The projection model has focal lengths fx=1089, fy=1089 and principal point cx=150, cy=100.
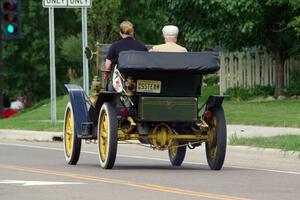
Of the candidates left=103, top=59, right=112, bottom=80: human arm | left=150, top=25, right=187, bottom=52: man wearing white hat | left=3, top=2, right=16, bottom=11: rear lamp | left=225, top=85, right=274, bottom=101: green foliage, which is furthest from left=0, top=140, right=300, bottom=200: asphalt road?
left=225, top=85, right=274, bottom=101: green foliage

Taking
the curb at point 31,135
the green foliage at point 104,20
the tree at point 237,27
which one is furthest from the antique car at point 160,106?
the green foliage at point 104,20

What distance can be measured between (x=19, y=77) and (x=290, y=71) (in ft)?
90.2

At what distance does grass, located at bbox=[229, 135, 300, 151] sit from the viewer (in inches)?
716

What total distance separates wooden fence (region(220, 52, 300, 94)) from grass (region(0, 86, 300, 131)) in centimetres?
278

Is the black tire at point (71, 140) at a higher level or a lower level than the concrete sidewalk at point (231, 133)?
higher

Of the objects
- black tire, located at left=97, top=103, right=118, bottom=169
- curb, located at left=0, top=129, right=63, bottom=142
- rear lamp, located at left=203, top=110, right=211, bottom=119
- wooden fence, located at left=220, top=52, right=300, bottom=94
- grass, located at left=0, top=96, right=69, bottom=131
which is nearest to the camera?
black tire, located at left=97, top=103, right=118, bottom=169

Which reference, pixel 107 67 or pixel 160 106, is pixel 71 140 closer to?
pixel 107 67

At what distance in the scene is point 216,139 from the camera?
15180mm

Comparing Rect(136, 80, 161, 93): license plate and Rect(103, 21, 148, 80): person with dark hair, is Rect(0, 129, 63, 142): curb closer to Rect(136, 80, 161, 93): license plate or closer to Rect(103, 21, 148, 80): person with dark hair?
Rect(103, 21, 148, 80): person with dark hair

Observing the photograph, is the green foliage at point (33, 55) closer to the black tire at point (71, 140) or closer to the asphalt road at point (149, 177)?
the asphalt road at point (149, 177)

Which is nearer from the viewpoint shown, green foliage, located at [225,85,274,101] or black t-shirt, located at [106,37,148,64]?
black t-shirt, located at [106,37,148,64]

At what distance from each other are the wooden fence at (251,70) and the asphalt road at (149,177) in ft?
50.3

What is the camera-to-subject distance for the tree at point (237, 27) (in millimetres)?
32531

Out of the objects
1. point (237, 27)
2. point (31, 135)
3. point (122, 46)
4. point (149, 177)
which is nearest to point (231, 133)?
point (31, 135)
